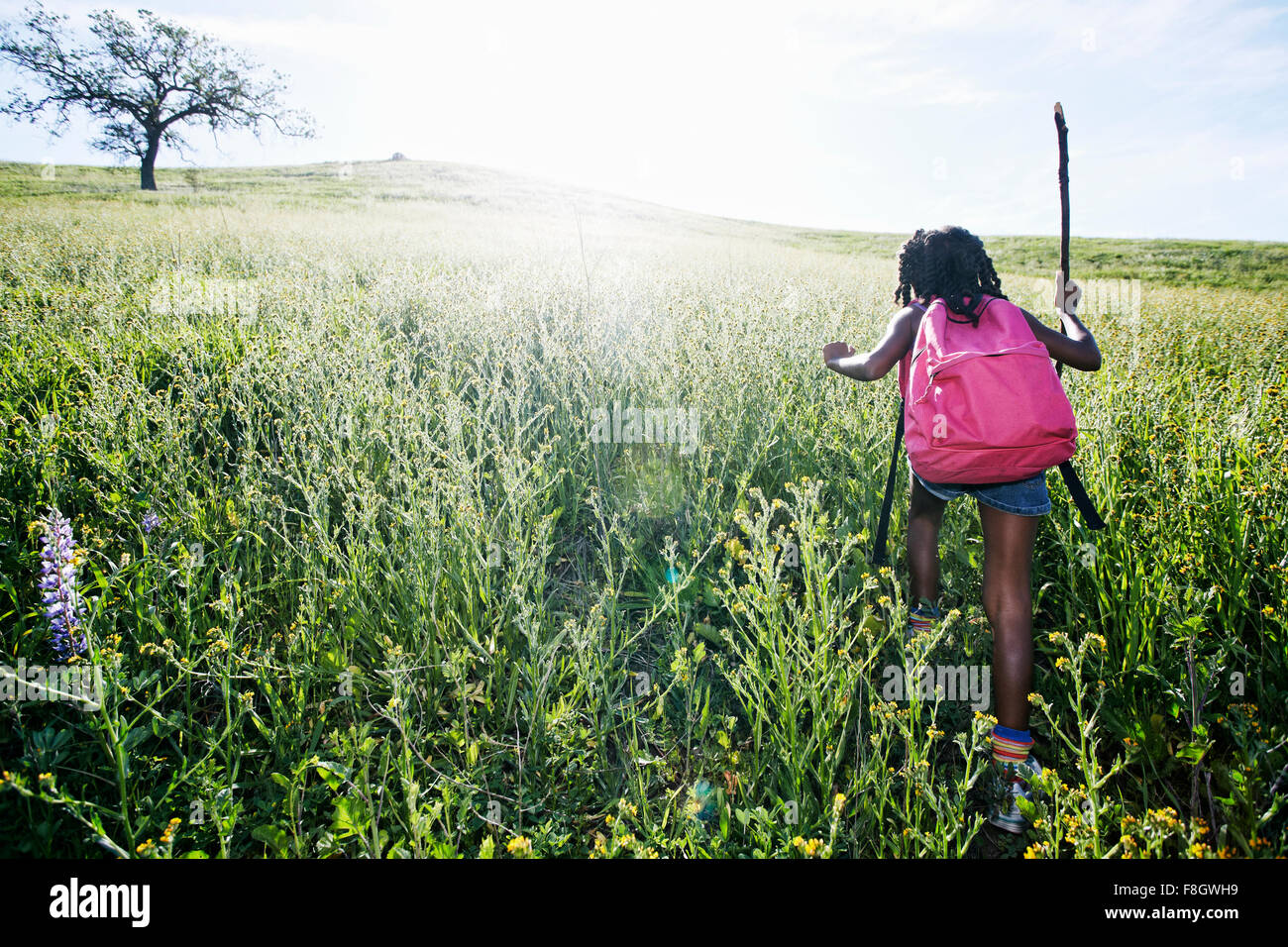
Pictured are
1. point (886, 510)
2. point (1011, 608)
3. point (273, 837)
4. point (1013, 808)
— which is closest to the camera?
point (273, 837)

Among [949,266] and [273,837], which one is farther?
[949,266]

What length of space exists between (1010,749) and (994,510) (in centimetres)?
79

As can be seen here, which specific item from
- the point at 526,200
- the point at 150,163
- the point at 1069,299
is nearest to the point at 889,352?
the point at 1069,299

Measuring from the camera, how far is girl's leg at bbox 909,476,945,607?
2.48 meters

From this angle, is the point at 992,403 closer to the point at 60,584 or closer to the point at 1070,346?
the point at 1070,346

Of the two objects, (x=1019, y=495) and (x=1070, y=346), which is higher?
(x=1070, y=346)

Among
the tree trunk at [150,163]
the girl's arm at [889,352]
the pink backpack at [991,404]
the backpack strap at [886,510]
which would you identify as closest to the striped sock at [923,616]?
the backpack strap at [886,510]

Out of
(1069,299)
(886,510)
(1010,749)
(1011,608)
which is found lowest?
(1010,749)

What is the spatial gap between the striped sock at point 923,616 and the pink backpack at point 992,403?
25.6 inches

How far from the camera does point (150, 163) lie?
943 inches

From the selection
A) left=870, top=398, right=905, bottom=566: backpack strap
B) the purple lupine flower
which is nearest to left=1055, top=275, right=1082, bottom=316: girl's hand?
left=870, top=398, right=905, bottom=566: backpack strap
